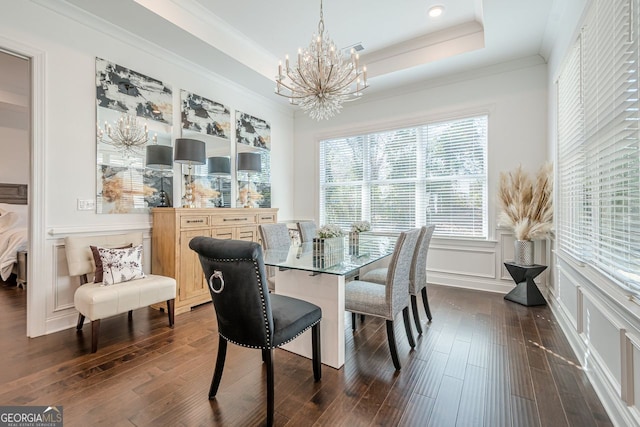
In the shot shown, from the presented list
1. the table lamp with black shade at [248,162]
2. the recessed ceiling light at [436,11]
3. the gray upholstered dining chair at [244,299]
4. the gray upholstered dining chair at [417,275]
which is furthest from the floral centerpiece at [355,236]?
the recessed ceiling light at [436,11]

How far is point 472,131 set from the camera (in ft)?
13.6

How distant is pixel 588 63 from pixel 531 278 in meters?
2.31

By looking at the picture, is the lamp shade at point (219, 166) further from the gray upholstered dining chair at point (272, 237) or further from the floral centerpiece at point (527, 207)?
the floral centerpiece at point (527, 207)

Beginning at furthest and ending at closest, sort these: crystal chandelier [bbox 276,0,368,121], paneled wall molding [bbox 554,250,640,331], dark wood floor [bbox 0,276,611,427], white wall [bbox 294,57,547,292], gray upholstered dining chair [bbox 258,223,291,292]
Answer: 1. white wall [bbox 294,57,547,292]
2. gray upholstered dining chair [bbox 258,223,291,292]
3. crystal chandelier [bbox 276,0,368,121]
4. dark wood floor [bbox 0,276,611,427]
5. paneled wall molding [bbox 554,250,640,331]

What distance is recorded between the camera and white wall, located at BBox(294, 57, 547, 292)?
3758 millimetres

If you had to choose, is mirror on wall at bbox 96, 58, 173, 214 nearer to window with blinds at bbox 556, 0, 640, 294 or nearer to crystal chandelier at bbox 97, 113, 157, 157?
crystal chandelier at bbox 97, 113, 157, 157

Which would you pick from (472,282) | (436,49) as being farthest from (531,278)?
(436,49)

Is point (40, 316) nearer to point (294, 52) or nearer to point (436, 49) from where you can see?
point (294, 52)

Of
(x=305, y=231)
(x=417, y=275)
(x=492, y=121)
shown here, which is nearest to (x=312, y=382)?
(x=417, y=275)

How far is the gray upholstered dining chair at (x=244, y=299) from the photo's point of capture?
4.89 ft

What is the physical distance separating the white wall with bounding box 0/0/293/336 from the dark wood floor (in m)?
0.61

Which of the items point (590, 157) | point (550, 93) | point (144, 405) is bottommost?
point (144, 405)

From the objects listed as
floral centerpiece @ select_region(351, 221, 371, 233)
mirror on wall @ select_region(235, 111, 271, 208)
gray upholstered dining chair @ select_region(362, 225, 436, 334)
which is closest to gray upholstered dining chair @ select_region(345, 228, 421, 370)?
gray upholstered dining chair @ select_region(362, 225, 436, 334)

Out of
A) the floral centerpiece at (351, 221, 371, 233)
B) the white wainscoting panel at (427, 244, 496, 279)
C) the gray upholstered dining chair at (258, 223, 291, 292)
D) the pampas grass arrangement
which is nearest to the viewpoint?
the gray upholstered dining chair at (258, 223, 291, 292)
